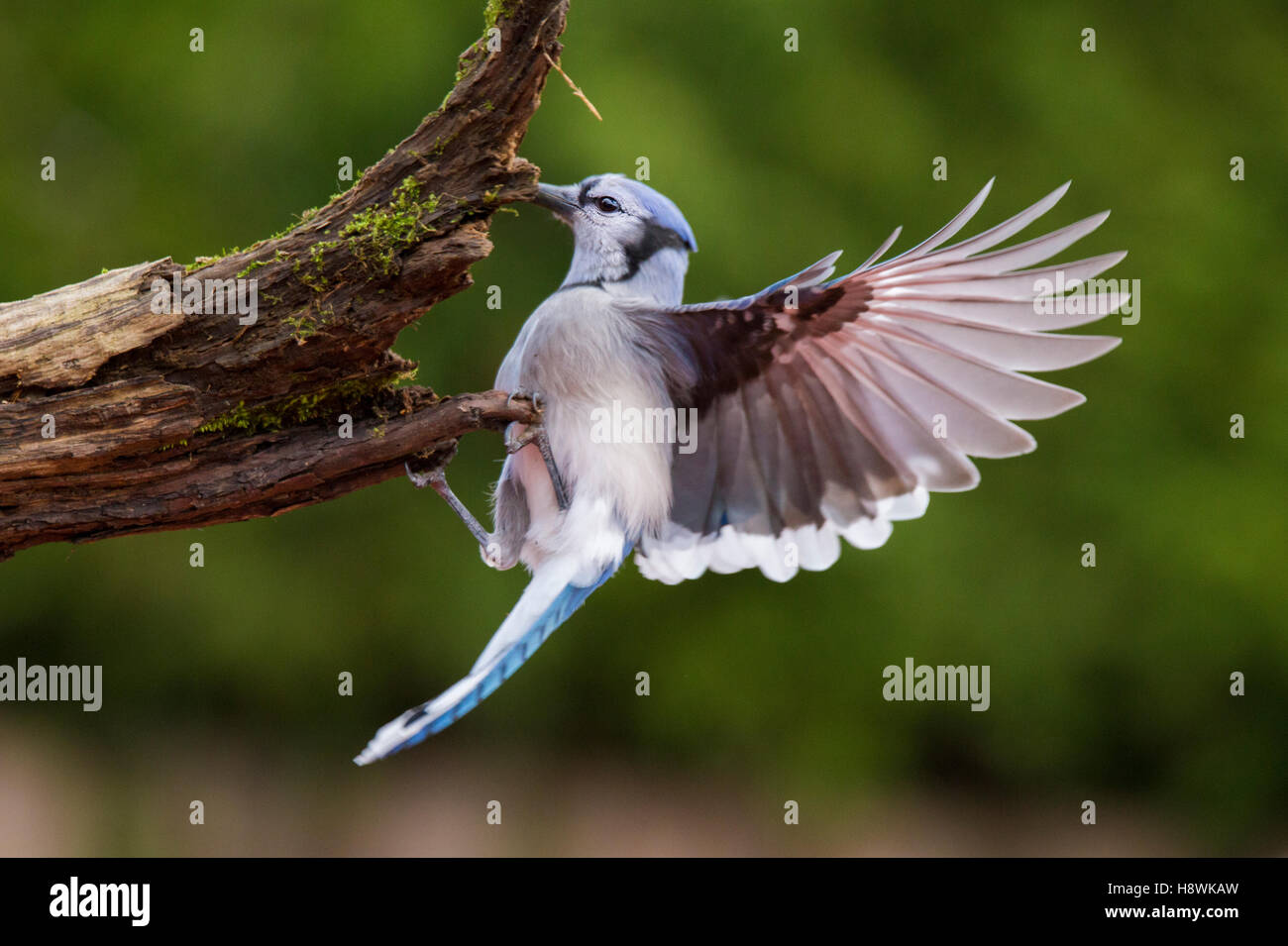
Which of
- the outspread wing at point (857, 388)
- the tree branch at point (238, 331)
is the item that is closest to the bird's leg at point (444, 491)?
the tree branch at point (238, 331)

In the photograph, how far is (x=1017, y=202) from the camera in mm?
5801

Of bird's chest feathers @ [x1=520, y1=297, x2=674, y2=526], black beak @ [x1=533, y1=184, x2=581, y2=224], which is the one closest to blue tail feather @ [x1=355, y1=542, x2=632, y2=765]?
bird's chest feathers @ [x1=520, y1=297, x2=674, y2=526]

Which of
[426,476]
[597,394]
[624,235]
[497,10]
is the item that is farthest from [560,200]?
[426,476]

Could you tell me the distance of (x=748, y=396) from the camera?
3.37 metres

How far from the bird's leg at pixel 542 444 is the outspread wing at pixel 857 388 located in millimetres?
348

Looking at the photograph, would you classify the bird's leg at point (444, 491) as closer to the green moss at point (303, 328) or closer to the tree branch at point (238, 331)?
the tree branch at point (238, 331)

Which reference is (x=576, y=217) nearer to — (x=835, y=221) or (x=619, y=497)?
(x=619, y=497)

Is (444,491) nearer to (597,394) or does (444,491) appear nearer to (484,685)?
(597,394)

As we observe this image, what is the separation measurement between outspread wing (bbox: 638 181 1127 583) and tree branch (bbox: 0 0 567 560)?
0.64 metres

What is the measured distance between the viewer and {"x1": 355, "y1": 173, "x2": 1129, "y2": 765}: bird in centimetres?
296

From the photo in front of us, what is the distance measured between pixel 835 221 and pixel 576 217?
8.20ft

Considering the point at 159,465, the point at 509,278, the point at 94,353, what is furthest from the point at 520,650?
the point at 509,278

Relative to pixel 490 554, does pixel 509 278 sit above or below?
above

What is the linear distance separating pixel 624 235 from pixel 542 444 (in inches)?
24.8
